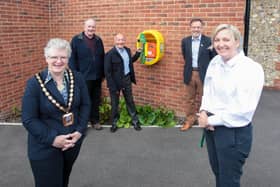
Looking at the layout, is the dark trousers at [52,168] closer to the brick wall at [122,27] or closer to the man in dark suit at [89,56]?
the man in dark suit at [89,56]

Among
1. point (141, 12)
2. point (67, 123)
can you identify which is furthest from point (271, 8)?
point (67, 123)

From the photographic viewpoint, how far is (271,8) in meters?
8.52

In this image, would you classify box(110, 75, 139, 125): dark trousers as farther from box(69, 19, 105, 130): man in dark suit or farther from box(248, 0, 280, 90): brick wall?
box(248, 0, 280, 90): brick wall

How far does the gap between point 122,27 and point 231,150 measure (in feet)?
14.7

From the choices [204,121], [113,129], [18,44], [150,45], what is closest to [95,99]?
[113,129]

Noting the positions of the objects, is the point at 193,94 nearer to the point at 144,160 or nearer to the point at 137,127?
the point at 137,127

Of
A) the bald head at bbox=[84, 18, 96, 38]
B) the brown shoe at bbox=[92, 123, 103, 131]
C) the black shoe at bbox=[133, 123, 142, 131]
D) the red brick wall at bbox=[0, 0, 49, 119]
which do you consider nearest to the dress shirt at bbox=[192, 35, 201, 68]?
the black shoe at bbox=[133, 123, 142, 131]

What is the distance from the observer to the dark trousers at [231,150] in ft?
7.22

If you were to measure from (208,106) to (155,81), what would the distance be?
3.57m

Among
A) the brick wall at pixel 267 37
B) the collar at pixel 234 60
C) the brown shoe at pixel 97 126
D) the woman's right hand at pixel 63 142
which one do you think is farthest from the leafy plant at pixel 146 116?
the brick wall at pixel 267 37

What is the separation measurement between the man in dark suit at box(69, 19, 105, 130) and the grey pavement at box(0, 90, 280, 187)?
99 centimetres

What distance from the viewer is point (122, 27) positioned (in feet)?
20.2

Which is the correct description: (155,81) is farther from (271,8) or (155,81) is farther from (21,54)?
(271,8)

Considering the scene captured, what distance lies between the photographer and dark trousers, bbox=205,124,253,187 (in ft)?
7.22
